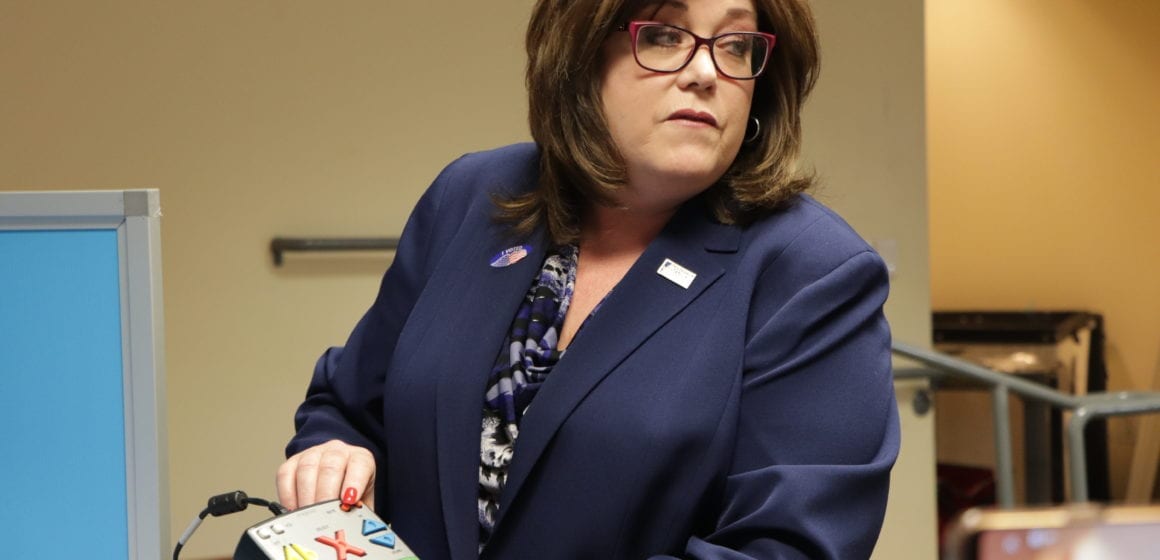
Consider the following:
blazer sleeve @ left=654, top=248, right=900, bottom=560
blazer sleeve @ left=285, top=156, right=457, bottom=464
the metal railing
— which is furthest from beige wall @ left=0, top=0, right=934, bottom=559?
blazer sleeve @ left=654, top=248, right=900, bottom=560

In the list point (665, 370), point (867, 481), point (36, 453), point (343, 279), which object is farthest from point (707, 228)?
point (343, 279)

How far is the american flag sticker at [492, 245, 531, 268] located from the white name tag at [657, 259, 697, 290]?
166mm

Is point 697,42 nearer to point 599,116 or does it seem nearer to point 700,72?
point 700,72

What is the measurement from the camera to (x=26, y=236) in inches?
51.1

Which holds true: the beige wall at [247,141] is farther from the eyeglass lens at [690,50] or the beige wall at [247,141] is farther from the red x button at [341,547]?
the red x button at [341,547]

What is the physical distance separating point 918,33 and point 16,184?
2.23 metres

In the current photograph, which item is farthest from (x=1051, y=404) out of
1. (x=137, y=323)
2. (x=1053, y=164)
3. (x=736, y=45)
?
(x=1053, y=164)

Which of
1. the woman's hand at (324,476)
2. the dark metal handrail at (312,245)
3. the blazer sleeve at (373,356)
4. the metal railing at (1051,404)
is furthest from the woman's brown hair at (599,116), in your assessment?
the dark metal handrail at (312,245)

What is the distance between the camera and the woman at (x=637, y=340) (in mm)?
1194

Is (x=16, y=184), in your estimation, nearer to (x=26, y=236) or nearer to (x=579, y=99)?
(x=26, y=236)

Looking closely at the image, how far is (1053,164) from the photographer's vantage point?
544 cm

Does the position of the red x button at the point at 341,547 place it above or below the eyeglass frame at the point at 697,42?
below

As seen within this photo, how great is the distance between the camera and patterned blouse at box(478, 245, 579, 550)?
1.30 metres

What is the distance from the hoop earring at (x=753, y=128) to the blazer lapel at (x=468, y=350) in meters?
0.23
